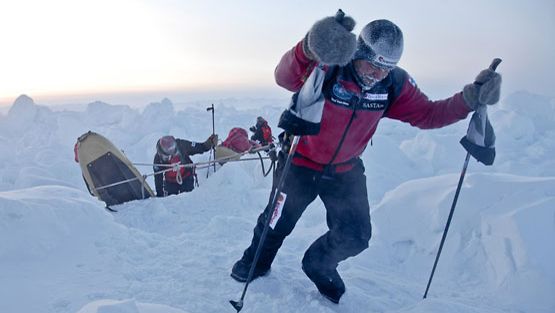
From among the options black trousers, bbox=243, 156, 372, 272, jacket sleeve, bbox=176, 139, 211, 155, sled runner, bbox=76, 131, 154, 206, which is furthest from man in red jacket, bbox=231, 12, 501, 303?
jacket sleeve, bbox=176, 139, 211, 155

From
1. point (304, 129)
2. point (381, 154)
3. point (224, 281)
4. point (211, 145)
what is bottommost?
point (381, 154)

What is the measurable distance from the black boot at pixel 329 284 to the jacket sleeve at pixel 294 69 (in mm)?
1334

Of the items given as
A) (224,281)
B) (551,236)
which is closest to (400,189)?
(551,236)

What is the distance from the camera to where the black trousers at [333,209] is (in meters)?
2.80

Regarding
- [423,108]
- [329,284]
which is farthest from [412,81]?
[329,284]

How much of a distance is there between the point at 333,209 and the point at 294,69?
108 centimetres

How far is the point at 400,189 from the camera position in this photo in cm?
471

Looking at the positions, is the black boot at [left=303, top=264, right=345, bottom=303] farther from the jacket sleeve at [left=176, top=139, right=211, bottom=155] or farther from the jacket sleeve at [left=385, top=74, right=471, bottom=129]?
the jacket sleeve at [left=176, top=139, right=211, bottom=155]

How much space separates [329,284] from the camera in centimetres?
A: 284

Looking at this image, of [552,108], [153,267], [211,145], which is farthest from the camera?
[552,108]

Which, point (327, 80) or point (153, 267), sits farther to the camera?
point (153, 267)

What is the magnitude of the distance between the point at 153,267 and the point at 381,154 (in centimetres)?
978

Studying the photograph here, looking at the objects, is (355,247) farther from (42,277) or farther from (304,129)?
(42,277)

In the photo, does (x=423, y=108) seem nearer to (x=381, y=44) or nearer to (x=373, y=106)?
(x=373, y=106)
